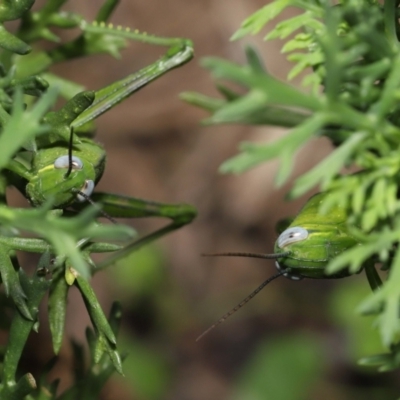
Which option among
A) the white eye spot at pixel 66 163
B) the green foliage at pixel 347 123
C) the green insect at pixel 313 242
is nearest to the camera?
the green foliage at pixel 347 123

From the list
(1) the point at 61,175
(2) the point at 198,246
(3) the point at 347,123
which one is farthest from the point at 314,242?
(2) the point at 198,246

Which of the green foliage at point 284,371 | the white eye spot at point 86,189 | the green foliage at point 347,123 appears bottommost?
the green foliage at point 284,371

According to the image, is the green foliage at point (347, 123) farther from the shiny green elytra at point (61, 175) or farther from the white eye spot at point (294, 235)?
the shiny green elytra at point (61, 175)

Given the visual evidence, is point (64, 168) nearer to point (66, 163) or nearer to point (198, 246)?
point (66, 163)

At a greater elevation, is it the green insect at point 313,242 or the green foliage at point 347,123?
the green foliage at point 347,123

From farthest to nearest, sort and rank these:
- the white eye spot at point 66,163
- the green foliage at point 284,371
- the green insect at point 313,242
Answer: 1. the green foliage at point 284,371
2. the white eye spot at point 66,163
3. the green insect at point 313,242

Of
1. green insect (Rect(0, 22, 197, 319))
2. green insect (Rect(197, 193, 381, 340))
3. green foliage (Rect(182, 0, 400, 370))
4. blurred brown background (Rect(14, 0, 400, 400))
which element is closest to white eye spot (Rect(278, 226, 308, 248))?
green insect (Rect(197, 193, 381, 340))

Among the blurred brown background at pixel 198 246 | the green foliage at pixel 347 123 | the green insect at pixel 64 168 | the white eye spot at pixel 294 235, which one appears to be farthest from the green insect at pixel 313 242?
the blurred brown background at pixel 198 246
